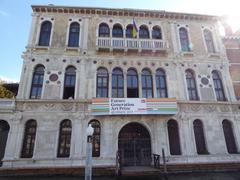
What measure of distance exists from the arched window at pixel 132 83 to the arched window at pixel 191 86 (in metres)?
4.79

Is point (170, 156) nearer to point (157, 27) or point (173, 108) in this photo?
point (173, 108)

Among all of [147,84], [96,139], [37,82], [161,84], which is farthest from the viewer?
[161,84]

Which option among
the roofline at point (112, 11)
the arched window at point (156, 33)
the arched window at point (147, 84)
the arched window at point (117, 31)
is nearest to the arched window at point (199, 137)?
the arched window at point (147, 84)

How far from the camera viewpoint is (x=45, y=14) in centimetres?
1574

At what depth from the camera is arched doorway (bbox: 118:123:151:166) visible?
11.8m

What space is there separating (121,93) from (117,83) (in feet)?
3.18

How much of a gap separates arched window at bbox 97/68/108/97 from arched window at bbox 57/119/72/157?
3419mm

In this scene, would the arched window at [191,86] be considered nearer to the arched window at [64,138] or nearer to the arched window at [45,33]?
the arched window at [64,138]

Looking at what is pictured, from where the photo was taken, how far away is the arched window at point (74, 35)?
50.2 ft

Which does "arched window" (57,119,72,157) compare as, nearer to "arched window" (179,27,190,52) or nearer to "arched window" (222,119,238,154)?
"arched window" (179,27,190,52)

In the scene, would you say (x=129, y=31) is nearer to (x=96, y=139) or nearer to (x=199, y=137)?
(x=96, y=139)

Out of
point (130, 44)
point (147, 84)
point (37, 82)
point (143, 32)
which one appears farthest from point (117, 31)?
point (37, 82)

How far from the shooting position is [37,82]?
544 inches

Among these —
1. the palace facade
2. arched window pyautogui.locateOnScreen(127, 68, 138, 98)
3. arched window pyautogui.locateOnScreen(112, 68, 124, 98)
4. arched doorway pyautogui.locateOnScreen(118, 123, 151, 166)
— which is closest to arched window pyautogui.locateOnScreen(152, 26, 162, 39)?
the palace facade
